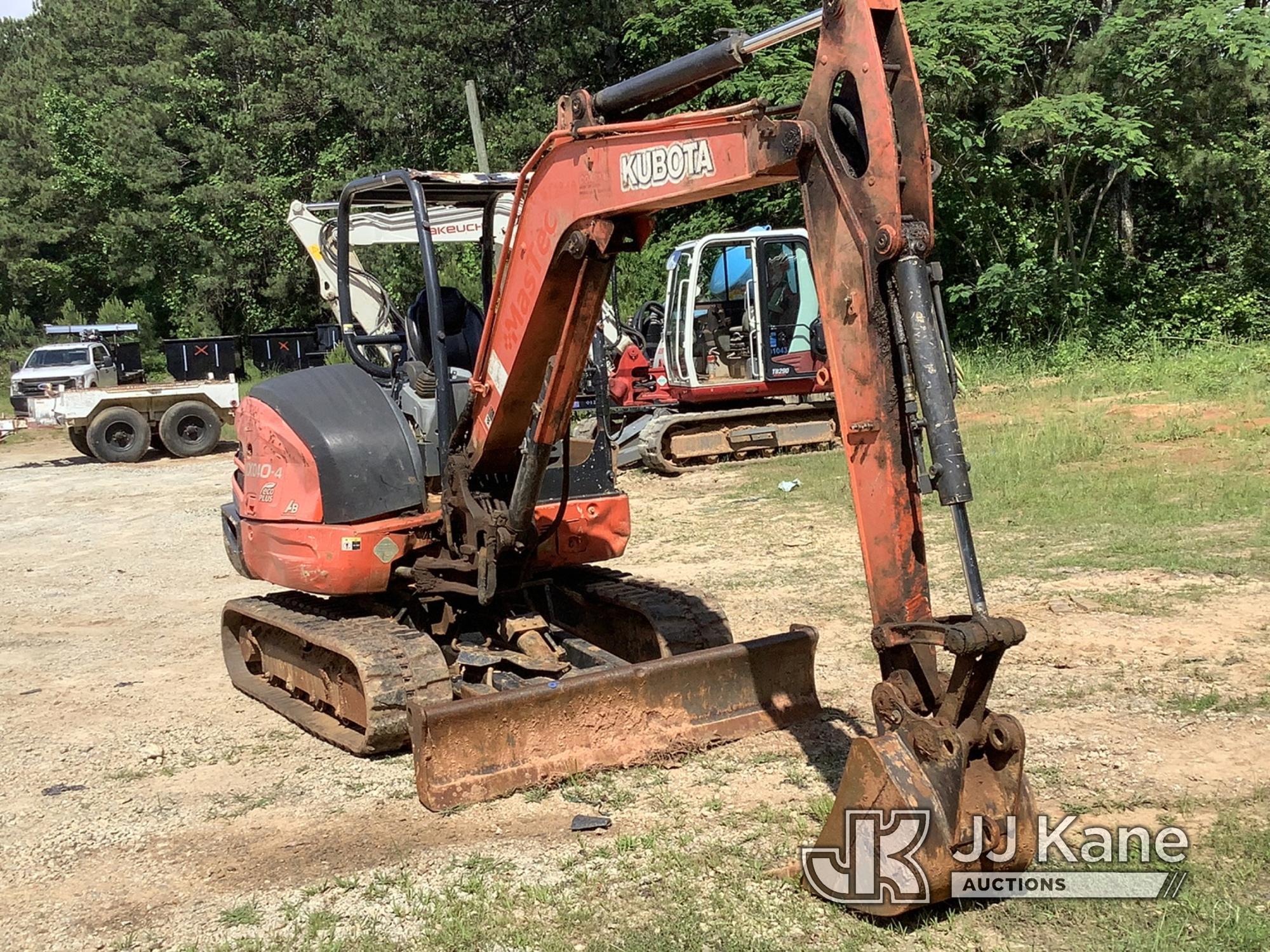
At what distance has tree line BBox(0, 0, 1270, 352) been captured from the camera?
17.9m

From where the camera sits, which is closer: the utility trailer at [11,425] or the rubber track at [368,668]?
the rubber track at [368,668]

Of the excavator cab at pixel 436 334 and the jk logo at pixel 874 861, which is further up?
the excavator cab at pixel 436 334

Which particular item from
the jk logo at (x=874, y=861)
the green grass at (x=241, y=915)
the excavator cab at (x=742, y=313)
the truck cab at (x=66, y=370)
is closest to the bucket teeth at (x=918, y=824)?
the jk logo at (x=874, y=861)

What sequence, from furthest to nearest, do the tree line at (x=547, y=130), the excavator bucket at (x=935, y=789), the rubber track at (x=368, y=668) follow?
the tree line at (x=547, y=130) → the rubber track at (x=368, y=668) → the excavator bucket at (x=935, y=789)

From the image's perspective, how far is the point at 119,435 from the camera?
19.7m

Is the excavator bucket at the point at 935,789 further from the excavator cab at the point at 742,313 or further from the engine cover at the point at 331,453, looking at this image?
the excavator cab at the point at 742,313

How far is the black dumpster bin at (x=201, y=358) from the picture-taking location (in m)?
25.0

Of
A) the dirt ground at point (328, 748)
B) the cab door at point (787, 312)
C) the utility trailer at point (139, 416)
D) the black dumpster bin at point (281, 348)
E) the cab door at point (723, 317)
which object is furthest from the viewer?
the black dumpster bin at point (281, 348)

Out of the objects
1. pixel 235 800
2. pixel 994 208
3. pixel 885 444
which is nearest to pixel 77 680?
pixel 235 800

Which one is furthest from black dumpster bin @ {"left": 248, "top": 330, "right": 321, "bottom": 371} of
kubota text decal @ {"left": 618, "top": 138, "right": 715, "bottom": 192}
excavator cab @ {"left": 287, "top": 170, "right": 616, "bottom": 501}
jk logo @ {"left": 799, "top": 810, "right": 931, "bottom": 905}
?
jk logo @ {"left": 799, "top": 810, "right": 931, "bottom": 905}

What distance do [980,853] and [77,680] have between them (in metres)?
5.59

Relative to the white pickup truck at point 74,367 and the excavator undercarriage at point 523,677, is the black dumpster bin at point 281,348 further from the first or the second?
the excavator undercarriage at point 523,677

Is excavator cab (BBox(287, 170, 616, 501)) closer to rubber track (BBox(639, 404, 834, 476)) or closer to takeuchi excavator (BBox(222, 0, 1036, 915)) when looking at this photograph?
takeuchi excavator (BBox(222, 0, 1036, 915))

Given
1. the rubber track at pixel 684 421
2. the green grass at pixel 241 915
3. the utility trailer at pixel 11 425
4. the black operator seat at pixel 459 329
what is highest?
the black operator seat at pixel 459 329
